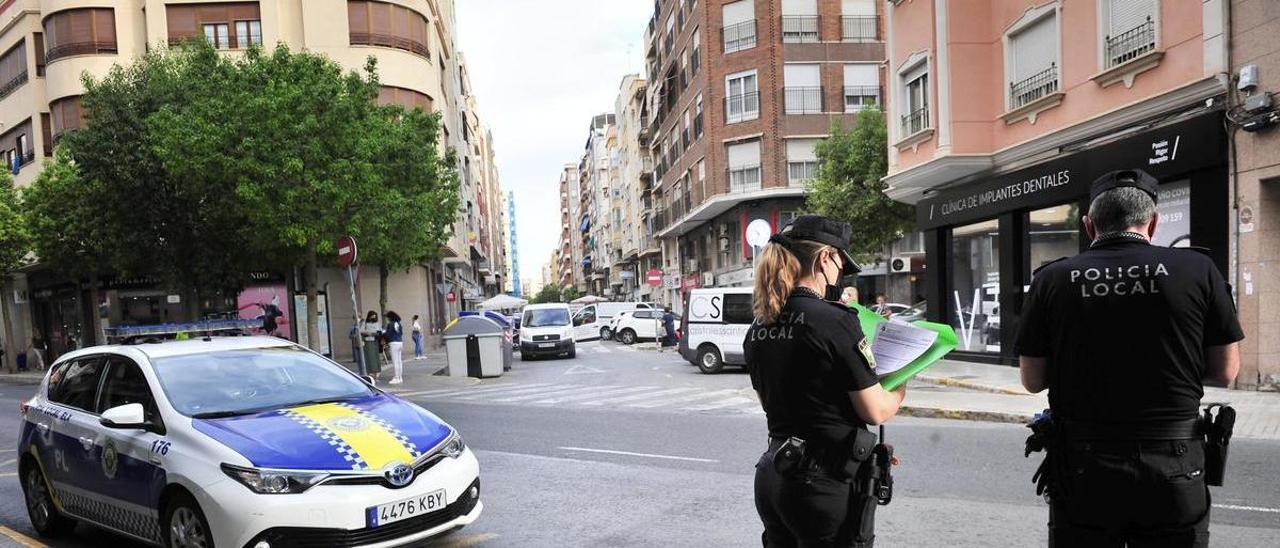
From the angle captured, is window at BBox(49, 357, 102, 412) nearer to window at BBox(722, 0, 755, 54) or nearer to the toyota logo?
the toyota logo

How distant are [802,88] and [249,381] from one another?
102ft

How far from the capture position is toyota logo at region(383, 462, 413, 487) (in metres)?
4.62

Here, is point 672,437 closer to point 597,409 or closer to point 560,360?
point 597,409

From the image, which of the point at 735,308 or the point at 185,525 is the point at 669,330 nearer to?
the point at 735,308

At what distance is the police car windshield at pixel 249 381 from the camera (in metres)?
5.19

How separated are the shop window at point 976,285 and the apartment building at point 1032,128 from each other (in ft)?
0.13

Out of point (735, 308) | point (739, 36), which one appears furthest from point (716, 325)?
point (739, 36)

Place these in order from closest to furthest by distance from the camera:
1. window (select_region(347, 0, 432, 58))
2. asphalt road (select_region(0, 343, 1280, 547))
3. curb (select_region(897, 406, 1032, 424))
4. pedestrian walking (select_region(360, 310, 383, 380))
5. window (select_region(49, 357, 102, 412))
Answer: asphalt road (select_region(0, 343, 1280, 547)), window (select_region(49, 357, 102, 412)), curb (select_region(897, 406, 1032, 424)), pedestrian walking (select_region(360, 310, 383, 380)), window (select_region(347, 0, 432, 58))

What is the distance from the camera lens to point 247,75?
1745 cm

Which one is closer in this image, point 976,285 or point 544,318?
point 976,285

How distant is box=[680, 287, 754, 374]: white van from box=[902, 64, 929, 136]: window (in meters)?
5.10

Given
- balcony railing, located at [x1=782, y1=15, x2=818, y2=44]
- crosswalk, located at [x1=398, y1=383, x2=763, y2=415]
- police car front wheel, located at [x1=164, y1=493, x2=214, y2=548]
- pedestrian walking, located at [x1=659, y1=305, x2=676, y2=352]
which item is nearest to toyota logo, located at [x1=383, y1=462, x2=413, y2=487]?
police car front wheel, located at [x1=164, y1=493, x2=214, y2=548]

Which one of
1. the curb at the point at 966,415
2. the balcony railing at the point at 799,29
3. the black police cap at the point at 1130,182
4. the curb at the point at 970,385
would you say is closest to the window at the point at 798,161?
the balcony railing at the point at 799,29

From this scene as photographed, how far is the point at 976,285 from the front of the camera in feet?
55.8
